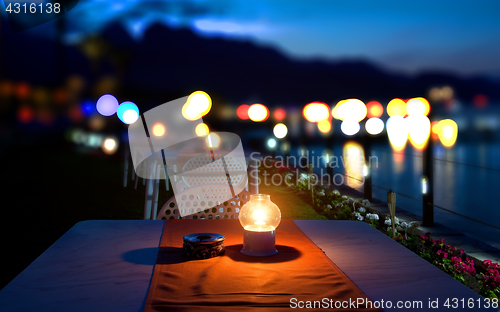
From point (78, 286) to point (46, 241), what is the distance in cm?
305

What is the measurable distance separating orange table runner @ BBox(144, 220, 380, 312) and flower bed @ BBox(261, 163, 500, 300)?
1597mm

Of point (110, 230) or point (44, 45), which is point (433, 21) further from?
point (44, 45)

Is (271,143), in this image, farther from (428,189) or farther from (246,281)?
(246,281)

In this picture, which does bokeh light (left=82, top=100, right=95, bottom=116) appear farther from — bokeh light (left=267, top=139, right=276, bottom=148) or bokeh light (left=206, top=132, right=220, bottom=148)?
bokeh light (left=206, top=132, right=220, bottom=148)

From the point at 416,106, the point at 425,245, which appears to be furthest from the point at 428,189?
the point at 416,106

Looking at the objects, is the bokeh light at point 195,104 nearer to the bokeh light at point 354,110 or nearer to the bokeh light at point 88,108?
the bokeh light at point 354,110

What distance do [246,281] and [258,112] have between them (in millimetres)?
10133

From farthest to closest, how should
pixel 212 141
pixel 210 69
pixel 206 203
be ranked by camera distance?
1. pixel 210 69
2. pixel 212 141
3. pixel 206 203

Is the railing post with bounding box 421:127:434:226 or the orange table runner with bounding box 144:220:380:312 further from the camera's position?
the railing post with bounding box 421:127:434:226

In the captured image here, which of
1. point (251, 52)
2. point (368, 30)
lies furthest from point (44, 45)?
point (368, 30)

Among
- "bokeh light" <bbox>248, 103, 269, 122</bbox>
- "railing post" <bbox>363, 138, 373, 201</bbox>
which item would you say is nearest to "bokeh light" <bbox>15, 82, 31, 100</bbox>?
"bokeh light" <bbox>248, 103, 269, 122</bbox>

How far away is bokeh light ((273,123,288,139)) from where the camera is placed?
10.1 meters

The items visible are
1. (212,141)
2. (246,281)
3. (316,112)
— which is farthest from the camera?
(316,112)

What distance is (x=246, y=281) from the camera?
984 mm
